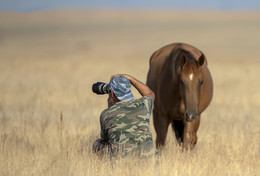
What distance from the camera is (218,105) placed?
41.9 feet

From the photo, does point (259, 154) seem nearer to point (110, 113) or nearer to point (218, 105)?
point (110, 113)

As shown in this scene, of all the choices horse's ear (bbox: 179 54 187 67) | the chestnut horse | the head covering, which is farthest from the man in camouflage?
horse's ear (bbox: 179 54 187 67)

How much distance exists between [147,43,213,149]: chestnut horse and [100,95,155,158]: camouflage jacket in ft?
4.48

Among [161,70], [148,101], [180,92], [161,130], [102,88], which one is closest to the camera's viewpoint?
[148,101]

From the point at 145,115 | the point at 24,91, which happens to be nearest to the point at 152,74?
the point at 145,115

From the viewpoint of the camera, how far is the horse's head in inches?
252

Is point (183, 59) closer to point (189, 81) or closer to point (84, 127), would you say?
point (189, 81)

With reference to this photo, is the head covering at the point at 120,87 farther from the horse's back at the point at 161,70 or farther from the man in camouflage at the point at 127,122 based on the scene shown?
the horse's back at the point at 161,70

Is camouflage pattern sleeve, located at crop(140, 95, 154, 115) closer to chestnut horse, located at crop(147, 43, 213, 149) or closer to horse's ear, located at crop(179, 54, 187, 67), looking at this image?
chestnut horse, located at crop(147, 43, 213, 149)

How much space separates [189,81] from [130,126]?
1.74 metres

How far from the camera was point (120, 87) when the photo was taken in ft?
16.3

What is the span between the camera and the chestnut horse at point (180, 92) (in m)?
6.47

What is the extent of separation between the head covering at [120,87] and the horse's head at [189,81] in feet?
5.02

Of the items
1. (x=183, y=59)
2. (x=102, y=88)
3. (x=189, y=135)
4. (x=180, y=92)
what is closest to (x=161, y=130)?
(x=189, y=135)
